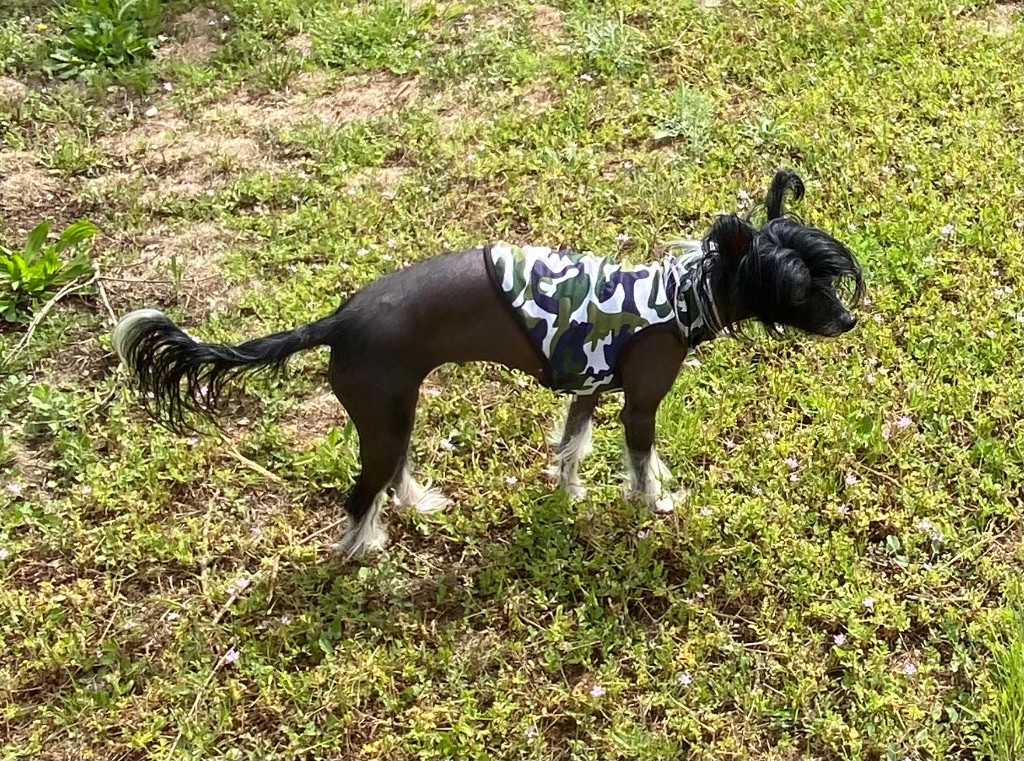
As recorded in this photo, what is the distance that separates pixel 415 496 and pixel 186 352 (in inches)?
43.1

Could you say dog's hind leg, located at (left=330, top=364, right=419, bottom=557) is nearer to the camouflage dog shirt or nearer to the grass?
the grass

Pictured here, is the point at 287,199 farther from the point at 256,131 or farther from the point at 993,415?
the point at 993,415

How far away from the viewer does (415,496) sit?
371 cm

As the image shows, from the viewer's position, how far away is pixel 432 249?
4.82 meters

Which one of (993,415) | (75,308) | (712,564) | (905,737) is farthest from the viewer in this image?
(75,308)

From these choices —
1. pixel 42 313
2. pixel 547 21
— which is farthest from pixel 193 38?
pixel 42 313

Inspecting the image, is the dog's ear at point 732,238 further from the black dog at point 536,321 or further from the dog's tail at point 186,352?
the dog's tail at point 186,352

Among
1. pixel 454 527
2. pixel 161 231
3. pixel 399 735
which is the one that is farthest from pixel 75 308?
pixel 399 735

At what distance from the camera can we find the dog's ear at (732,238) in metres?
2.92

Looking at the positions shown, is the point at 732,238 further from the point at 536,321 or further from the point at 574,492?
the point at 574,492

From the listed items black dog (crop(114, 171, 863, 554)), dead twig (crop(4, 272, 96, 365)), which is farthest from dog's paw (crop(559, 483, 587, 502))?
dead twig (crop(4, 272, 96, 365))

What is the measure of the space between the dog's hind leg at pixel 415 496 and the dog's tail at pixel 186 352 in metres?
0.75

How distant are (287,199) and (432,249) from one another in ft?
3.14

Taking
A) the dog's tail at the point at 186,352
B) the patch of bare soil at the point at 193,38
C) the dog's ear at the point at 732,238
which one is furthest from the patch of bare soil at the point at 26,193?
the dog's ear at the point at 732,238
